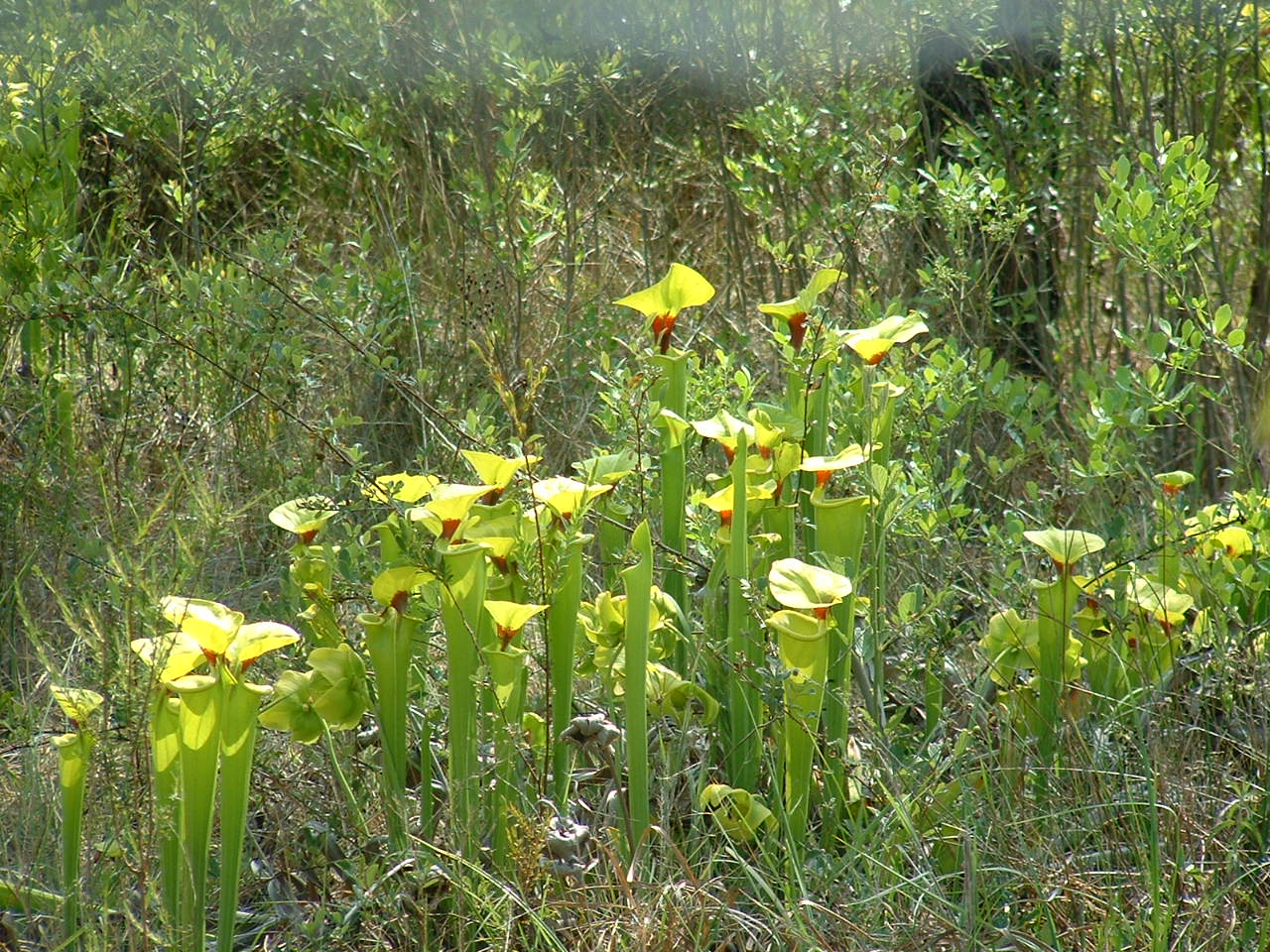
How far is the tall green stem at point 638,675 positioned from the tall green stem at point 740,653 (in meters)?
0.11

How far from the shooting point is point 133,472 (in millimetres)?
2369

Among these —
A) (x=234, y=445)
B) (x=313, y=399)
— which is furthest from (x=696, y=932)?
(x=313, y=399)

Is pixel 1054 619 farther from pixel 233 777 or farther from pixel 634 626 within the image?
pixel 233 777

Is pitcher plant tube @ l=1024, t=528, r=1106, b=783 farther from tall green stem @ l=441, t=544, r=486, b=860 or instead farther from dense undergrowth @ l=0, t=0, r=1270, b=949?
tall green stem @ l=441, t=544, r=486, b=860

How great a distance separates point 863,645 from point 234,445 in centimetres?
174

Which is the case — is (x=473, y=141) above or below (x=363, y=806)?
above

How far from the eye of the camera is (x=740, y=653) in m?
1.49

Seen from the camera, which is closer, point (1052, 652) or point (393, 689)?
point (393, 689)

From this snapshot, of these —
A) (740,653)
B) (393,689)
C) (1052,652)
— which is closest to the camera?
(393,689)

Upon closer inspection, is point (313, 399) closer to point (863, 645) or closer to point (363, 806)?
point (363, 806)

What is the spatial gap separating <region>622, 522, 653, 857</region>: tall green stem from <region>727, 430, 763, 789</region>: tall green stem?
0.11 metres

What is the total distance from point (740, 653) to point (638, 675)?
0.62 ft

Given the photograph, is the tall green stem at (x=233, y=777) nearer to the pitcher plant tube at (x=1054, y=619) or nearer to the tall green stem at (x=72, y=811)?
the tall green stem at (x=72, y=811)

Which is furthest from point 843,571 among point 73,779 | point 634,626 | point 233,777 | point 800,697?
point 73,779
